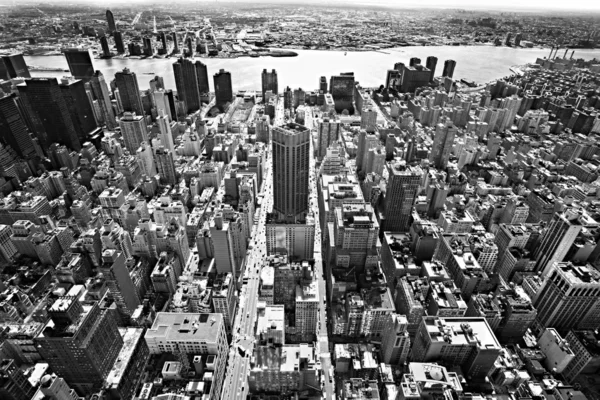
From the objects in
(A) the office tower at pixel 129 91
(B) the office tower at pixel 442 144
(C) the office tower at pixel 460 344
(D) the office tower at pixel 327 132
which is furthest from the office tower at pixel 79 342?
(A) the office tower at pixel 129 91

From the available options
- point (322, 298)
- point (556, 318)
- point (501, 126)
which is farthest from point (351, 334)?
point (501, 126)

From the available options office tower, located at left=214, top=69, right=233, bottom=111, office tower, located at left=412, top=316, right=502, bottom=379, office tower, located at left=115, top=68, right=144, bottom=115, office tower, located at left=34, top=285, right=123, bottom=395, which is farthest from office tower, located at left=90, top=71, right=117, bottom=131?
office tower, located at left=412, top=316, right=502, bottom=379

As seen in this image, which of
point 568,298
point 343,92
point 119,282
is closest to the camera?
point 119,282

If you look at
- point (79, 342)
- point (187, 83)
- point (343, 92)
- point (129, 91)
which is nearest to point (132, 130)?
point (129, 91)

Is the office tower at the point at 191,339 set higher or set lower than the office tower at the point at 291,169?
lower

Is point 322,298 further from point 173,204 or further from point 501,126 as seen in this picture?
point 501,126

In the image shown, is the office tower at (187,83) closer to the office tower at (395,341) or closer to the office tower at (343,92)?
the office tower at (343,92)

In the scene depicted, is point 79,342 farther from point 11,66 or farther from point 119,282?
point 11,66
